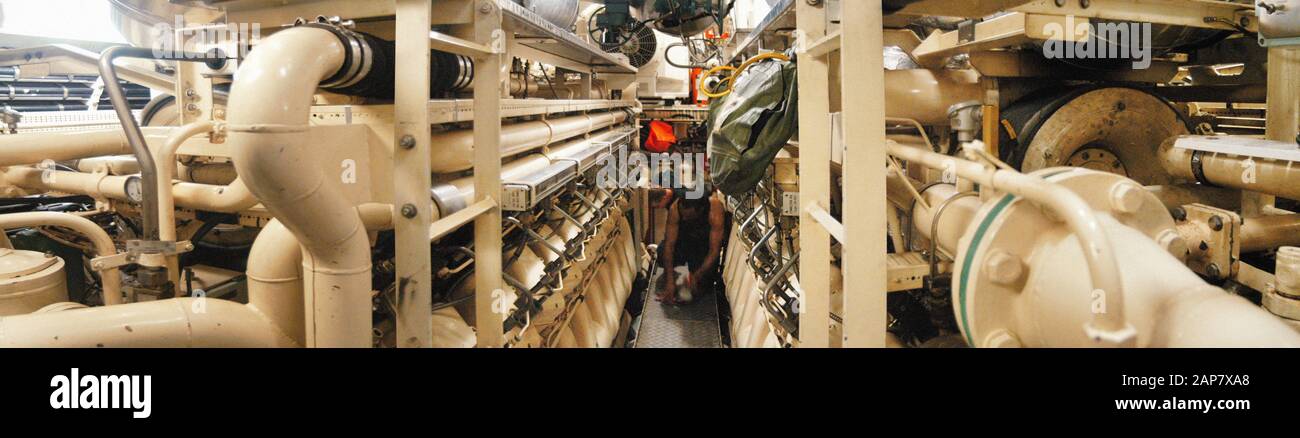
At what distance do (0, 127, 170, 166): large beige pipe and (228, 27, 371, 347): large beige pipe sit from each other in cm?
115

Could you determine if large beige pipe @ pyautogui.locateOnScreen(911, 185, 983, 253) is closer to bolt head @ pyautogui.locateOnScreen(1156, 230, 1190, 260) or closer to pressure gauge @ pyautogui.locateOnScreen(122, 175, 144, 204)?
bolt head @ pyautogui.locateOnScreen(1156, 230, 1190, 260)

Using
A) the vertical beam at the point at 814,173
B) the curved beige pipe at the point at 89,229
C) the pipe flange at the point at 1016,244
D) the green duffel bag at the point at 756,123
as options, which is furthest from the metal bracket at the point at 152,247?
the pipe flange at the point at 1016,244

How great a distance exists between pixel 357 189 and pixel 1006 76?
199cm

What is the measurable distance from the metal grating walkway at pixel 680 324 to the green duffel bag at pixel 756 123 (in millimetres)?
2128

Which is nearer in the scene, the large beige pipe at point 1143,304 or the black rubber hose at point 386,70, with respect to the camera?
the large beige pipe at point 1143,304

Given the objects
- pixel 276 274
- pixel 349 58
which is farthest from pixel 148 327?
pixel 349 58

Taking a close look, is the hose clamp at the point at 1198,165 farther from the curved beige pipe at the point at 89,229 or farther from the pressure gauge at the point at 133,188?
the pressure gauge at the point at 133,188

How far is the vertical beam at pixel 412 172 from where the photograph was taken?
1.53 meters

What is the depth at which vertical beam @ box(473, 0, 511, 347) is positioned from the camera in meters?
1.93

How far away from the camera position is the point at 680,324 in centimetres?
A: 471

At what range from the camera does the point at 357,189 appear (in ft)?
5.86

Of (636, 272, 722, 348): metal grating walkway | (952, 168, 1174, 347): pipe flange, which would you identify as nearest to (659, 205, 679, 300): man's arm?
(636, 272, 722, 348): metal grating walkway
